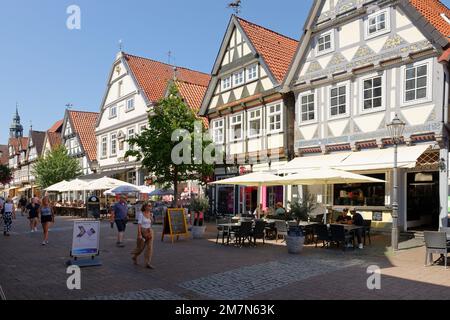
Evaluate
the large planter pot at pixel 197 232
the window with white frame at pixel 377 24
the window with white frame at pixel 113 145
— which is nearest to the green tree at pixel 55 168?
the window with white frame at pixel 113 145

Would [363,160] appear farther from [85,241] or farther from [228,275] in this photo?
[85,241]

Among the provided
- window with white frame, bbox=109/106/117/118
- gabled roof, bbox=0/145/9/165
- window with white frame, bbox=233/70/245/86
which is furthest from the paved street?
gabled roof, bbox=0/145/9/165

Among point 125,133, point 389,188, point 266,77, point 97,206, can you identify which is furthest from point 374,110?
point 125,133

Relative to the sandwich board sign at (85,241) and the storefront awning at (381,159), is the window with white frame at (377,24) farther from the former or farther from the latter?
the sandwich board sign at (85,241)

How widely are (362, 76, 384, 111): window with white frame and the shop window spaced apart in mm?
2772

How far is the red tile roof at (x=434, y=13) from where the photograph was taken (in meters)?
15.7

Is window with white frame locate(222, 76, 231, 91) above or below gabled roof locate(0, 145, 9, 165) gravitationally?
above

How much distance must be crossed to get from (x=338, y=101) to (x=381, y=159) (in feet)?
12.5

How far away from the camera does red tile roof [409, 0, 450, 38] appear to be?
1574 centimetres

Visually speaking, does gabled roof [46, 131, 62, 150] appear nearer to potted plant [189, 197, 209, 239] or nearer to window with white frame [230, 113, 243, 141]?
window with white frame [230, 113, 243, 141]

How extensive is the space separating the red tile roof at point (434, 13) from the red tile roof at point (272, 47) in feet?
21.3

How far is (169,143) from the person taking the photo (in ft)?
66.3

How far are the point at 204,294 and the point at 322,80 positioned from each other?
1351cm
